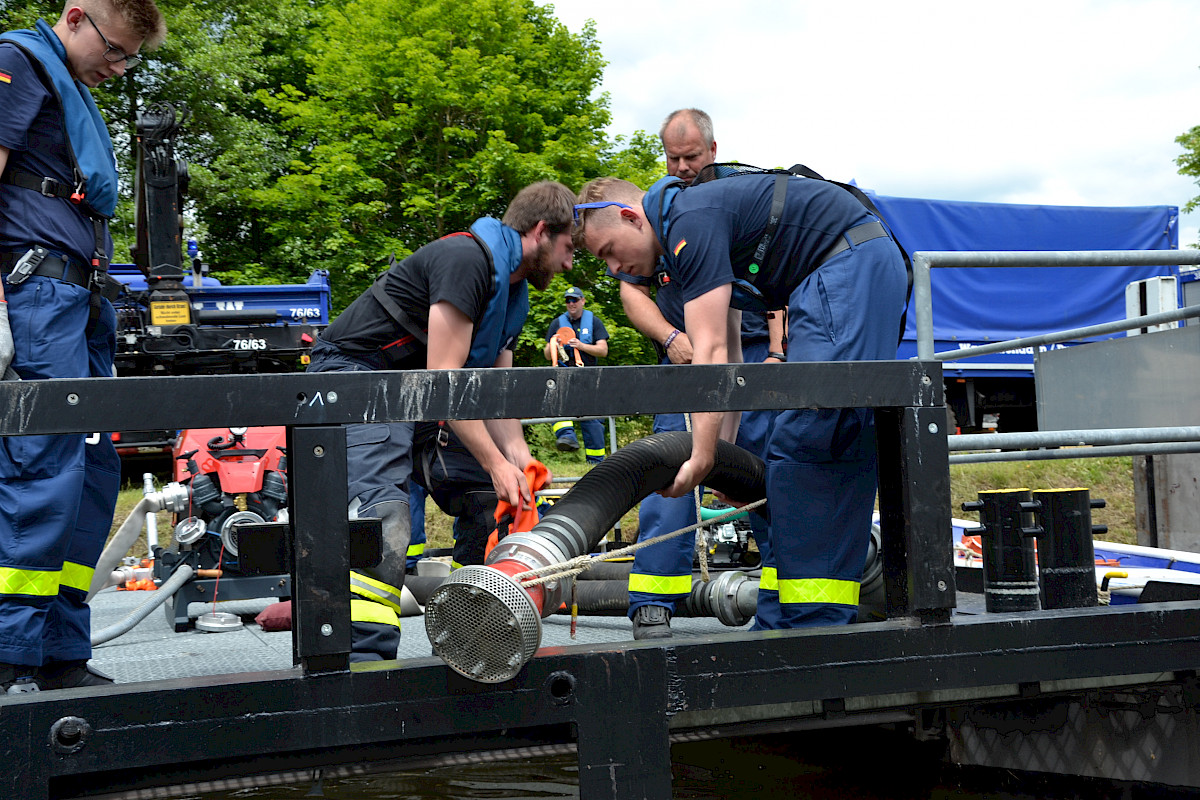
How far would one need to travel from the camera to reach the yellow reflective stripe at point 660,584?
11.1 ft

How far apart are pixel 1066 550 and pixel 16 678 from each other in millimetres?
2453

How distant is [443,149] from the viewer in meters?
20.6

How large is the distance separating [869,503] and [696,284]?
2.39ft

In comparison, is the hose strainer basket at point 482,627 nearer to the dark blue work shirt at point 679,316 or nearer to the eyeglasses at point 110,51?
the eyeglasses at point 110,51

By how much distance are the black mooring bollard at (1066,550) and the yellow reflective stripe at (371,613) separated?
1546mm

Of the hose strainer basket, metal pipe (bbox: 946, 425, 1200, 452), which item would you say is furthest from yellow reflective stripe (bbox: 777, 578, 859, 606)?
the hose strainer basket

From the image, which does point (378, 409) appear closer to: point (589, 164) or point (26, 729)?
point (26, 729)

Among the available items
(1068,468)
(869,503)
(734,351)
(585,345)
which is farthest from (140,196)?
(1068,468)

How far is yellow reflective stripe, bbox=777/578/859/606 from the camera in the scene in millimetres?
2430

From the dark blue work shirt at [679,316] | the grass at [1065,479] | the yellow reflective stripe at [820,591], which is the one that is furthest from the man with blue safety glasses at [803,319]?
the grass at [1065,479]

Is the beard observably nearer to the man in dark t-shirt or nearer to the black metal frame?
the man in dark t-shirt

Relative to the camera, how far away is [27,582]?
231 centimetres

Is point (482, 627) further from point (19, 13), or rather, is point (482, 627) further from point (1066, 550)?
point (19, 13)

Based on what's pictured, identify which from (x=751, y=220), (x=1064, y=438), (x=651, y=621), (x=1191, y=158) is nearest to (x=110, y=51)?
(x=751, y=220)
